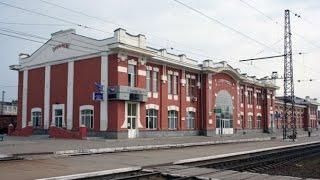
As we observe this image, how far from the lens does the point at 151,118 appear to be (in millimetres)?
41719

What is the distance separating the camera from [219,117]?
173 feet

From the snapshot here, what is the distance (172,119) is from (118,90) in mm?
10318

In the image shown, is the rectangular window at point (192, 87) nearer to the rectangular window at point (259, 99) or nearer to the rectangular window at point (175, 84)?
the rectangular window at point (175, 84)

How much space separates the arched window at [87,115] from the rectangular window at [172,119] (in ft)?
29.2

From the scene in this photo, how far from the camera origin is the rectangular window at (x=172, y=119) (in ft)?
146

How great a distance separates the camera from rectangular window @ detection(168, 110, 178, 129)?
146 ft


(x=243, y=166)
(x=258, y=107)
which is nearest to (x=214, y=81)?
(x=258, y=107)

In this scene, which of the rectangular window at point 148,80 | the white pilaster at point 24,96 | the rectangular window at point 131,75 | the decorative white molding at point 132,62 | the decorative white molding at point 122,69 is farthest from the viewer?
the white pilaster at point 24,96

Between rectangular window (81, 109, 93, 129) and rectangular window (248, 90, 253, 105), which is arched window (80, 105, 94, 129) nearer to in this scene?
rectangular window (81, 109, 93, 129)

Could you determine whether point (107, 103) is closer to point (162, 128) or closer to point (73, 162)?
point (162, 128)

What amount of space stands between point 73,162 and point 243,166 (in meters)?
7.40

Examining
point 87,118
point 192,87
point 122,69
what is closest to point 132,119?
point 87,118

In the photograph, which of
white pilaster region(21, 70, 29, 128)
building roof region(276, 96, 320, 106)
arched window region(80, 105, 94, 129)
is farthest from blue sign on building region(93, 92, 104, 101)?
building roof region(276, 96, 320, 106)

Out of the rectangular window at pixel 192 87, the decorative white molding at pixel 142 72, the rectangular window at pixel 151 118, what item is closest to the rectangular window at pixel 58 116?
the rectangular window at pixel 151 118
